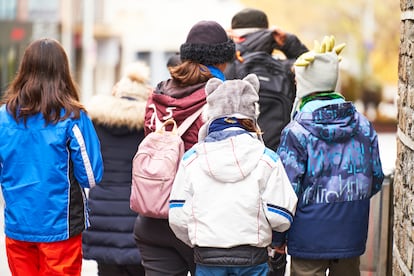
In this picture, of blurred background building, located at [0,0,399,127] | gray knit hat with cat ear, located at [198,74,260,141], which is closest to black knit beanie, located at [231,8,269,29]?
gray knit hat with cat ear, located at [198,74,260,141]

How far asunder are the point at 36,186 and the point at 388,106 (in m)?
39.7

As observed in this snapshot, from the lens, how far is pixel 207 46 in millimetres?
6238

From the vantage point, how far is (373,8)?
168 ft

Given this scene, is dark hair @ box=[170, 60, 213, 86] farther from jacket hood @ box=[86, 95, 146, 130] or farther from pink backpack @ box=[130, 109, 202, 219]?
jacket hood @ box=[86, 95, 146, 130]

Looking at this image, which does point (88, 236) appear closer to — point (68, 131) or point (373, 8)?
point (68, 131)

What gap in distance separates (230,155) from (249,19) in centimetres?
266

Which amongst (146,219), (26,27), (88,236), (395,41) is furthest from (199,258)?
(395,41)

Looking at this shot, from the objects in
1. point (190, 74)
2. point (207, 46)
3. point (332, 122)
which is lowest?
point (332, 122)

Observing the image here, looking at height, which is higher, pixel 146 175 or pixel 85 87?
pixel 146 175

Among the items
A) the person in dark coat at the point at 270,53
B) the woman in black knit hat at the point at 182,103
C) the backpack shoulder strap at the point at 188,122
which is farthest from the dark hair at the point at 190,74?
the person in dark coat at the point at 270,53

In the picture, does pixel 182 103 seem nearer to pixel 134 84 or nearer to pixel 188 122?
pixel 188 122

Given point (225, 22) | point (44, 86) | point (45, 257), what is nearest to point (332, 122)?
point (44, 86)

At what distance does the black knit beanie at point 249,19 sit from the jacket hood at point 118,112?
1067mm

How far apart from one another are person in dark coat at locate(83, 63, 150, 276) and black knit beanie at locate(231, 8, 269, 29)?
1067 millimetres
